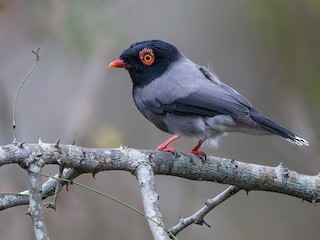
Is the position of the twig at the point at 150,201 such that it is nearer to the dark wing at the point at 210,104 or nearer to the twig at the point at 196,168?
the twig at the point at 196,168

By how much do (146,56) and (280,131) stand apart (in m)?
1.48

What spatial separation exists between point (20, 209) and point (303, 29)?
12.0 ft

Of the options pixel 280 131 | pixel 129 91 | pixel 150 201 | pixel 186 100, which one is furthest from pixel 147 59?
pixel 129 91

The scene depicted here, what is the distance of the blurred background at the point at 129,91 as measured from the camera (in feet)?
22.7

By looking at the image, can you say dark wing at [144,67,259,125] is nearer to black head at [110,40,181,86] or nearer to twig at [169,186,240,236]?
black head at [110,40,181,86]

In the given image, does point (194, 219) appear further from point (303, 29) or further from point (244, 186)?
point (303, 29)

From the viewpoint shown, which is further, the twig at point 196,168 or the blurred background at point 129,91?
the blurred background at point 129,91

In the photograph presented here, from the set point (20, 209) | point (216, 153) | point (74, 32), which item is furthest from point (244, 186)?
point (216, 153)

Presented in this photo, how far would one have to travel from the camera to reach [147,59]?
244 inches

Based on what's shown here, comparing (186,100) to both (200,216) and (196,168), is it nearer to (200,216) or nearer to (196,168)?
(196,168)

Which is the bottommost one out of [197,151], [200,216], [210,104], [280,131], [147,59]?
[200,216]

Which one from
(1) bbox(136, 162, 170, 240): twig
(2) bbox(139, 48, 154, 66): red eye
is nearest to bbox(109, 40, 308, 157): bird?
(2) bbox(139, 48, 154, 66): red eye

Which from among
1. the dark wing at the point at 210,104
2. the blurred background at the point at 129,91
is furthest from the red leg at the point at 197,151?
the blurred background at the point at 129,91

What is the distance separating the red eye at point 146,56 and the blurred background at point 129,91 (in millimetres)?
659
